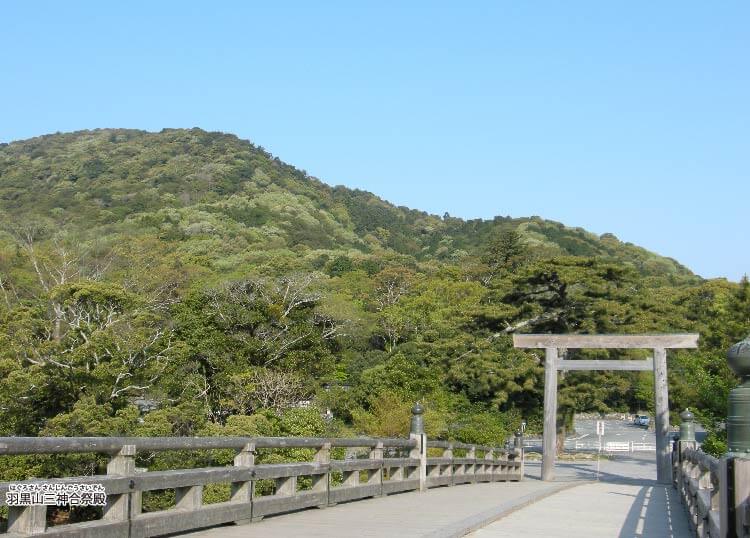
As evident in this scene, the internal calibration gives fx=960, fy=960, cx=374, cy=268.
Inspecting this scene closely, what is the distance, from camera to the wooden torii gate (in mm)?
28703

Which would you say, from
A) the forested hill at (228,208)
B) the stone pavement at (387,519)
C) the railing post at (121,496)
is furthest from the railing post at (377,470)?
the forested hill at (228,208)

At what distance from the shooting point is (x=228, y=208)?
138375 mm

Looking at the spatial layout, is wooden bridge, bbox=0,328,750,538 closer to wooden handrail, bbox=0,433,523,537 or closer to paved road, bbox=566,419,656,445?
wooden handrail, bbox=0,433,523,537

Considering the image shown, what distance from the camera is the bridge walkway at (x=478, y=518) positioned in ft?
28.8

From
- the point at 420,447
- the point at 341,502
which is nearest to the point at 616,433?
the point at 420,447

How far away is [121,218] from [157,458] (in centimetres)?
10539

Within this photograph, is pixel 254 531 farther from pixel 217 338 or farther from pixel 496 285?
pixel 496 285

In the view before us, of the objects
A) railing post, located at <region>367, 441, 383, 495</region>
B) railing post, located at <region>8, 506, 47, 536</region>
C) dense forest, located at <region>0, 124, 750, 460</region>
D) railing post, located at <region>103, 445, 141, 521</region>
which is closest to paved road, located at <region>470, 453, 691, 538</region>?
railing post, located at <region>367, 441, 383, 495</region>

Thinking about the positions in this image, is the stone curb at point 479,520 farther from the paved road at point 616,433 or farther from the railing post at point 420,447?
the paved road at point 616,433

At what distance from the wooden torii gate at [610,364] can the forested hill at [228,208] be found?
64.2 m

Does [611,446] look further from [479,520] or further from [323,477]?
[479,520]

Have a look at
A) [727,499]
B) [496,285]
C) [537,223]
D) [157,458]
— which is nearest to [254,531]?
[727,499]

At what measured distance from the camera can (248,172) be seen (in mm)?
175375

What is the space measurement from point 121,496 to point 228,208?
133 metres
